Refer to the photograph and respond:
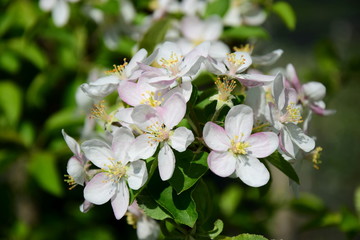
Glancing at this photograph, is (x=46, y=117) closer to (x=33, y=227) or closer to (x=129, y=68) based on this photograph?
(x=33, y=227)

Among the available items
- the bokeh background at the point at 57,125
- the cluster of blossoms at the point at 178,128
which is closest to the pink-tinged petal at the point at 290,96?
the cluster of blossoms at the point at 178,128

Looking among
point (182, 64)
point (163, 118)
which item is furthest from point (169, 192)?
point (182, 64)

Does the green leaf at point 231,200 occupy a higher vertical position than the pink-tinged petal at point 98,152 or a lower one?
lower

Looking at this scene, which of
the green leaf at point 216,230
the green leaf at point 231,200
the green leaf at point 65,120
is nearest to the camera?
the green leaf at point 216,230

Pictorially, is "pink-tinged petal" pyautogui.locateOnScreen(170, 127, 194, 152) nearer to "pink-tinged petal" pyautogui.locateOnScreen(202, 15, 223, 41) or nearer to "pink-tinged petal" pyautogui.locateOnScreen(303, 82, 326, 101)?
"pink-tinged petal" pyautogui.locateOnScreen(303, 82, 326, 101)

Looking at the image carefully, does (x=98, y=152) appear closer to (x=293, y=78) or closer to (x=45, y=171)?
(x=293, y=78)

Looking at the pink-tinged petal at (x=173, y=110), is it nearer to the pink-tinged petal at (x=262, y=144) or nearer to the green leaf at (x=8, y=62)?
the pink-tinged petal at (x=262, y=144)
